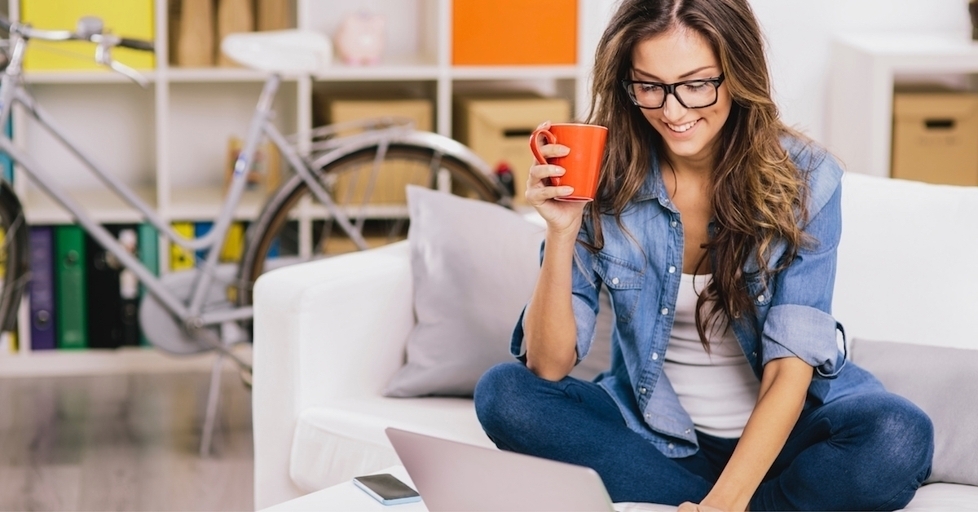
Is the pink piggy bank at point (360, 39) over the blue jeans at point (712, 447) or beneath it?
over

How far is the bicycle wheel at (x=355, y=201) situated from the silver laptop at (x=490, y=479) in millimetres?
1746

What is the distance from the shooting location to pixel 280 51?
285 centimetres

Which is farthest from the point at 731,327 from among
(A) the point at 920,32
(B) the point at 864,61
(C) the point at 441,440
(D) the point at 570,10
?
(A) the point at 920,32

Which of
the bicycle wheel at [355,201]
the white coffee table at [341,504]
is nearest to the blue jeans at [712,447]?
the white coffee table at [341,504]

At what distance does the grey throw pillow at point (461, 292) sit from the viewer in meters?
2.11

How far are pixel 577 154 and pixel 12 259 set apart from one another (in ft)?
6.23

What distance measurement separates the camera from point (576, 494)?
111 cm

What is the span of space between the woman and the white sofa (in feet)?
0.84

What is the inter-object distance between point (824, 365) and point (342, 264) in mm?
849

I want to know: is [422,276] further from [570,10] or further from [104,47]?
[570,10]

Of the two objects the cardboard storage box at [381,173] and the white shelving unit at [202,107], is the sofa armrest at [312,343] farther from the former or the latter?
the white shelving unit at [202,107]

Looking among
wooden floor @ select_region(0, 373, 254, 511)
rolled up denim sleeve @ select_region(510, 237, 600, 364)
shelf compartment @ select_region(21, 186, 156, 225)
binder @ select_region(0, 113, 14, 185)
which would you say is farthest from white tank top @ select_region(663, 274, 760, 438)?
binder @ select_region(0, 113, 14, 185)

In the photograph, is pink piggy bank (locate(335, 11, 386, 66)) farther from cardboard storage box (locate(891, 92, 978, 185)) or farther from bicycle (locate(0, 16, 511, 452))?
cardboard storage box (locate(891, 92, 978, 185))

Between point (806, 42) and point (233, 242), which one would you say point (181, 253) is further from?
point (806, 42)
